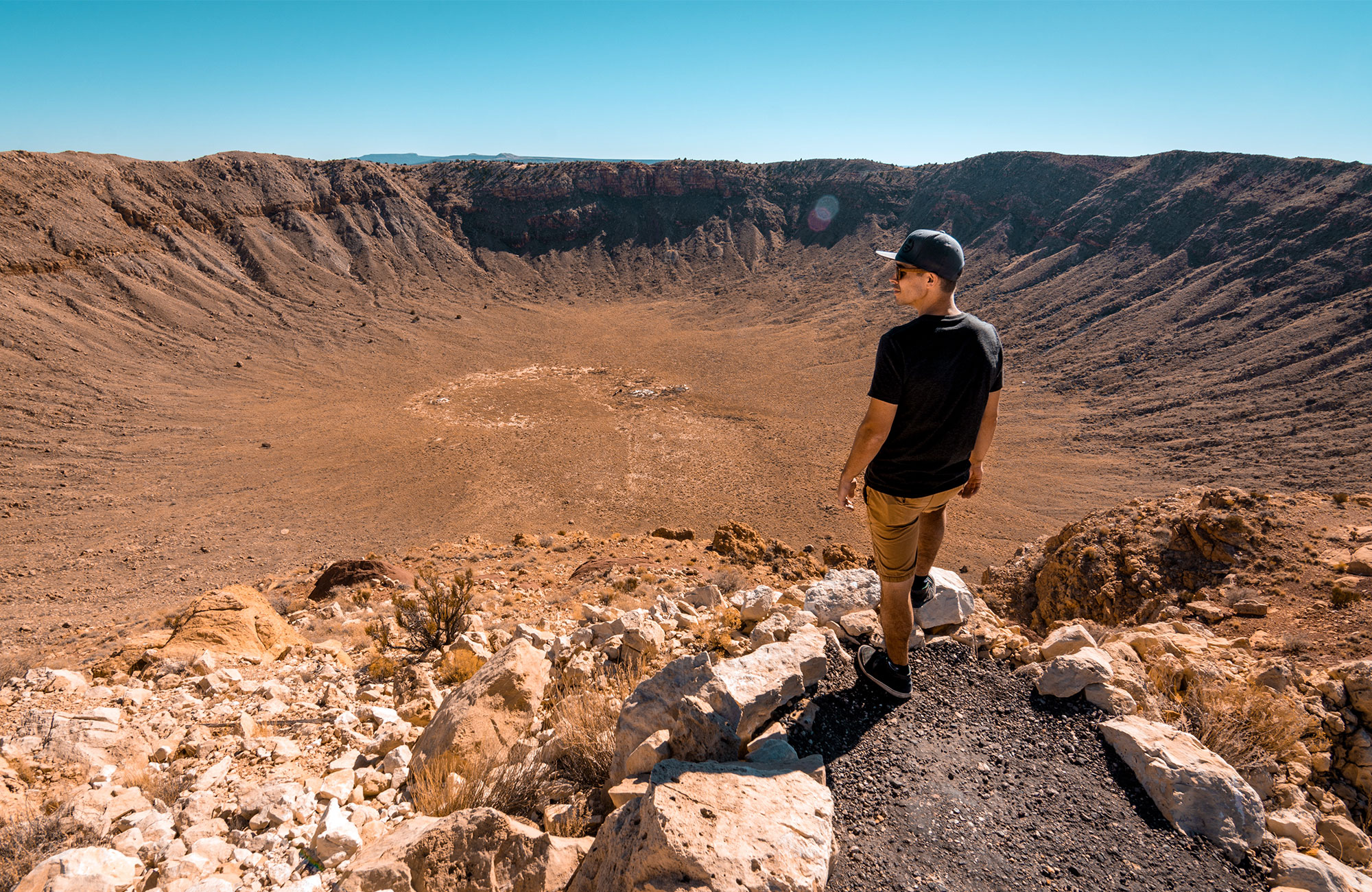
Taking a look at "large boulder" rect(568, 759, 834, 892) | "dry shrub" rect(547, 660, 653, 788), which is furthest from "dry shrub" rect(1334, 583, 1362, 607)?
"dry shrub" rect(547, 660, 653, 788)

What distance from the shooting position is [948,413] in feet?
8.61

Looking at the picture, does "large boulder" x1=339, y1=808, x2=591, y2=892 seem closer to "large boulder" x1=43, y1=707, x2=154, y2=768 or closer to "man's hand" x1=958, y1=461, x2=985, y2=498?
"large boulder" x1=43, y1=707, x2=154, y2=768

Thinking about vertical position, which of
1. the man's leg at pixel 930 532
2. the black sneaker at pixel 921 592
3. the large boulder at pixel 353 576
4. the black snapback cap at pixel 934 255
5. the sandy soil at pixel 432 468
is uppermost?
the black snapback cap at pixel 934 255

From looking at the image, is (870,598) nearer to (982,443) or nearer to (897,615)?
(897,615)

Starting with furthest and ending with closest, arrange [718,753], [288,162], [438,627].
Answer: [288,162] < [438,627] < [718,753]

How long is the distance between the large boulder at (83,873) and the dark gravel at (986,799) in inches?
105

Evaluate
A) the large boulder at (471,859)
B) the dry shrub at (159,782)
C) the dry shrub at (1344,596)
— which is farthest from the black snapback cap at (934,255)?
the dry shrub at (1344,596)

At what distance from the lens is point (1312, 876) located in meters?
2.05

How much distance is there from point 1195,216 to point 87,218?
199ft

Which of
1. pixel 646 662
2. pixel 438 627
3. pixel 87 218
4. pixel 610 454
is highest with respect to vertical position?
pixel 87 218

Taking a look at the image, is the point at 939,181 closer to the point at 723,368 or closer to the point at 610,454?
the point at 723,368

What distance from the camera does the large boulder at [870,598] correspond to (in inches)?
150

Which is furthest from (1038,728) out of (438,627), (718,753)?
(438,627)

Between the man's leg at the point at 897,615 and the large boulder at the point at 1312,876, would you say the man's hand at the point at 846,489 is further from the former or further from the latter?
the large boulder at the point at 1312,876
